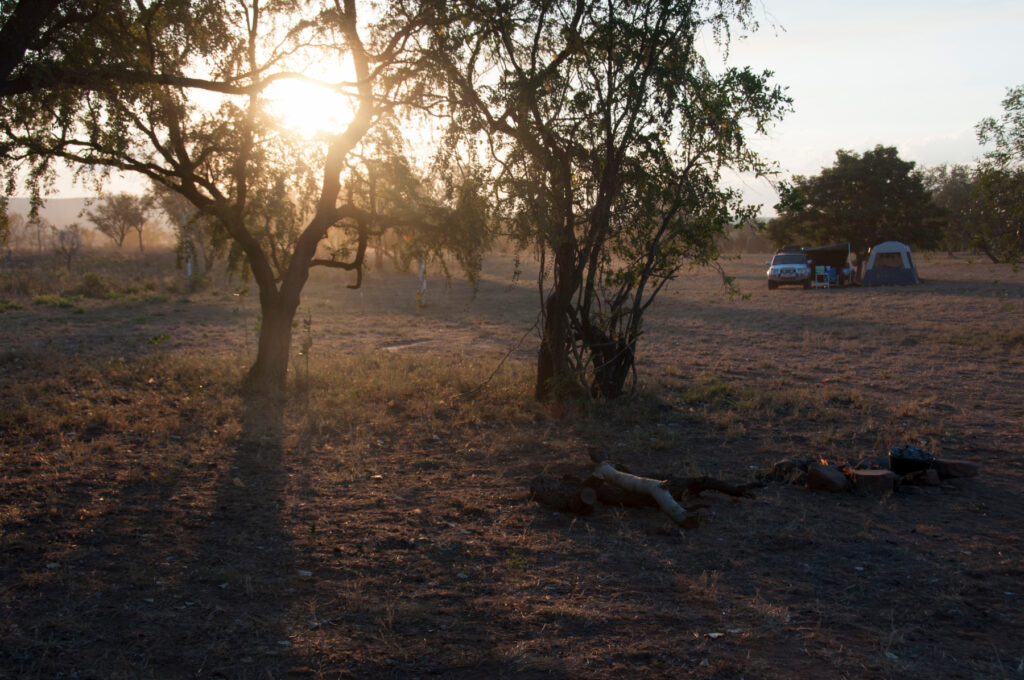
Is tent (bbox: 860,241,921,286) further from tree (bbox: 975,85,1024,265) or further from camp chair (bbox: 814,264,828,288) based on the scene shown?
tree (bbox: 975,85,1024,265)

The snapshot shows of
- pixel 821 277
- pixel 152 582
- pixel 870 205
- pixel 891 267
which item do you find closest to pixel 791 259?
Answer: pixel 821 277

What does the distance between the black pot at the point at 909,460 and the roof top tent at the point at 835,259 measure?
28263mm

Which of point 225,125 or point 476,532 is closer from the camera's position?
point 476,532

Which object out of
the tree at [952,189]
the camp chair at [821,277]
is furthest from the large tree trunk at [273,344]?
the tree at [952,189]

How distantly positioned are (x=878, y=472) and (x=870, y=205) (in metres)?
36.9

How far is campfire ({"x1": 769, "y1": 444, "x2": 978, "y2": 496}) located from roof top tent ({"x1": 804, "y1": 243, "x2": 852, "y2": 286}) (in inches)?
1109

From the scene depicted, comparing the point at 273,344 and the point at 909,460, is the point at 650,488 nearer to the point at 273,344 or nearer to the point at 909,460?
the point at 909,460

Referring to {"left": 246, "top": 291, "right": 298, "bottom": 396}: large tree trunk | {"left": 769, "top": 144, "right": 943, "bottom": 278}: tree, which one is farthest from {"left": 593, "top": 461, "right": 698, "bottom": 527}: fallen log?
{"left": 769, "top": 144, "right": 943, "bottom": 278}: tree

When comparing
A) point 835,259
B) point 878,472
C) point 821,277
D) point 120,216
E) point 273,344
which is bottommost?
point 878,472

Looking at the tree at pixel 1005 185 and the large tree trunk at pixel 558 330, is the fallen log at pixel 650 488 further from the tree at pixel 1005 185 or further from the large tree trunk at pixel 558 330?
the tree at pixel 1005 185

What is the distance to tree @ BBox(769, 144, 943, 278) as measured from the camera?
38.6m

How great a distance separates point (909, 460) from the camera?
259 inches

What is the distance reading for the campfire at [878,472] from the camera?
251 inches

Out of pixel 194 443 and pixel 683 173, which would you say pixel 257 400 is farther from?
pixel 683 173
